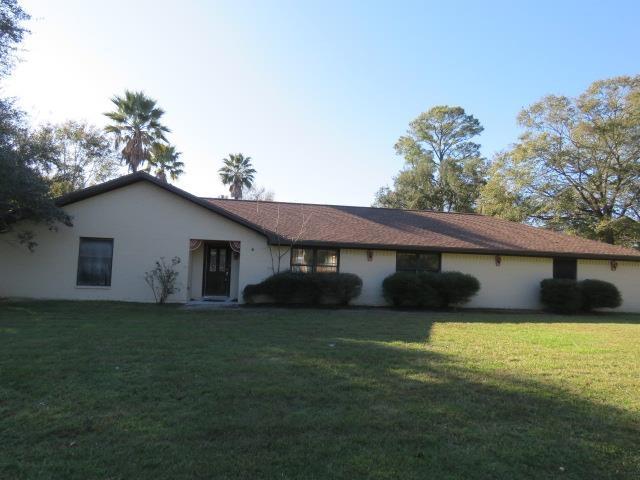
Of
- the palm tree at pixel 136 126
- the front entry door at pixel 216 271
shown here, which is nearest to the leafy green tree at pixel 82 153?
the palm tree at pixel 136 126

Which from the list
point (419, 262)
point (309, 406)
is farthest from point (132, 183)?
point (309, 406)

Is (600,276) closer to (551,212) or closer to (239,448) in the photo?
(551,212)

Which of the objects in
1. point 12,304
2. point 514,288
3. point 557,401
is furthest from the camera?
point 514,288

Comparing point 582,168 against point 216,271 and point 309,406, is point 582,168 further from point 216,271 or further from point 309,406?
point 309,406

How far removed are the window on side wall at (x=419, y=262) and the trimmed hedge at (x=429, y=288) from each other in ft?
3.30

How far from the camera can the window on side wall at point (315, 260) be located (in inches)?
668

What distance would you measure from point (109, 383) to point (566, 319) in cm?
1411

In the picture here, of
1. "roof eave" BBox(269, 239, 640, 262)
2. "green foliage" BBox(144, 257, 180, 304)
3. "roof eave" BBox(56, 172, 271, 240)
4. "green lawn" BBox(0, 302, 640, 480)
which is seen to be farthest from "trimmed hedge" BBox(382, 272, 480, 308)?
"green foliage" BBox(144, 257, 180, 304)

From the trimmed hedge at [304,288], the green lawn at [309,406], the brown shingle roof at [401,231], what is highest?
the brown shingle roof at [401,231]

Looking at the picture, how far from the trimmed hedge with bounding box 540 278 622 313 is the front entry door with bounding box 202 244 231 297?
38.4 ft

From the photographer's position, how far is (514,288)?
18031 mm

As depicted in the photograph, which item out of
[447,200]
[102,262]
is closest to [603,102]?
[447,200]

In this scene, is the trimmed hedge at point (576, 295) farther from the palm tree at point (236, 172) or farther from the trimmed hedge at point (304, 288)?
the palm tree at point (236, 172)

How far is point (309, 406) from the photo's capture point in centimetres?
496
